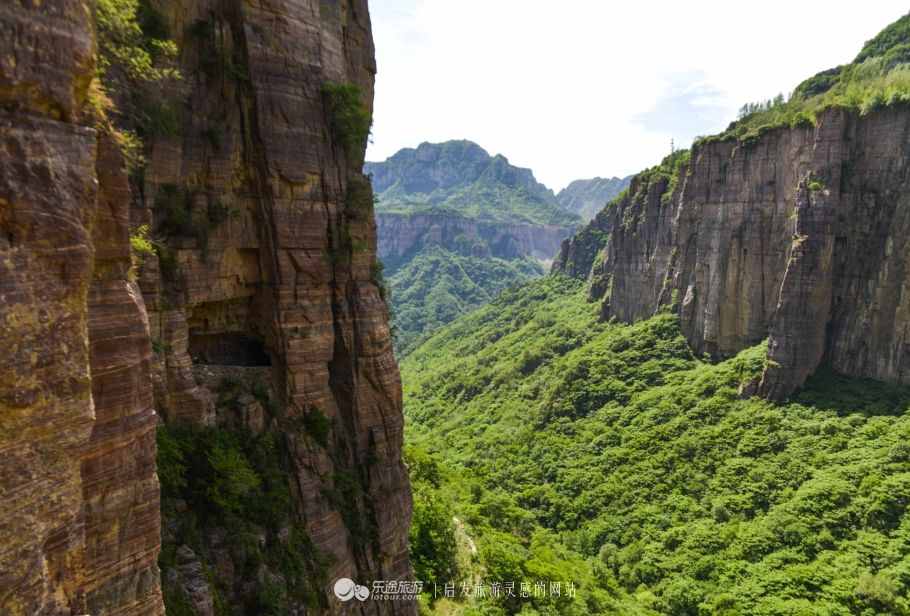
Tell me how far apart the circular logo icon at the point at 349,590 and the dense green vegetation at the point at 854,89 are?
170ft

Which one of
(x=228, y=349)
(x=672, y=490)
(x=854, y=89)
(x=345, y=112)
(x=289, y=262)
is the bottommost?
(x=672, y=490)

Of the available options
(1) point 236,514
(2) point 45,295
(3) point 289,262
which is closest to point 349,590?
(1) point 236,514

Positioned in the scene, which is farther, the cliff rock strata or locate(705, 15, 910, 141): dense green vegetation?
locate(705, 15, 910, 141): dense green vegetation

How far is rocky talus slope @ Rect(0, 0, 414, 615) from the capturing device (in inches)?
279

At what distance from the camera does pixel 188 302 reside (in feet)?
55.9

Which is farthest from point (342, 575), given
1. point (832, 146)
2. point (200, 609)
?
point (832, 146)

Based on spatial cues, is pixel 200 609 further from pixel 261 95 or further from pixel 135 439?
pixel 261 95

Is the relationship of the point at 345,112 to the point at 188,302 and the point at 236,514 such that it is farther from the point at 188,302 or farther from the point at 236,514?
the point at 236,514

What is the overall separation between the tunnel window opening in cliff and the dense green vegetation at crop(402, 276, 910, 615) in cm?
1650

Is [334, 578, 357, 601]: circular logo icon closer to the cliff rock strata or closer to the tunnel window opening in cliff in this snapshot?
the cliff rock strata

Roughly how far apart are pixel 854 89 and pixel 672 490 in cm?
4119

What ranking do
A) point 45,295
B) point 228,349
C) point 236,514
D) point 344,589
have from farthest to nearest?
1. point 228,349
2. point 344,589
3. point 236,514
4. point 45,295

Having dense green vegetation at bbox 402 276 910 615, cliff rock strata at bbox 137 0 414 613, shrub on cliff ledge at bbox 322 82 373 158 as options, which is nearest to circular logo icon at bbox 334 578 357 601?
cliff rock strata at bbox 137 0 414 613

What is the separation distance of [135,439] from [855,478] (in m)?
43.9
